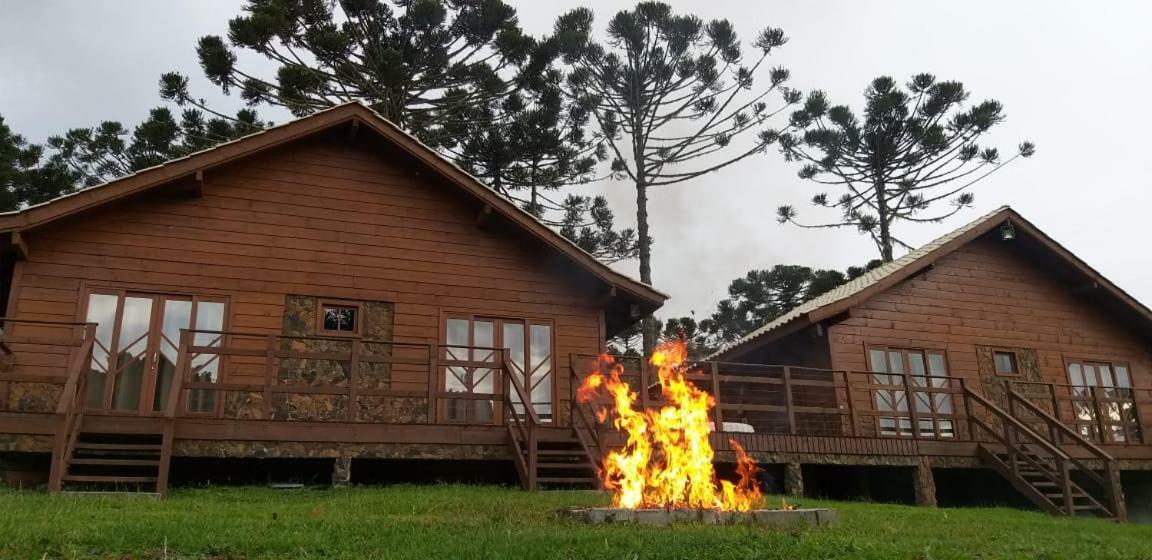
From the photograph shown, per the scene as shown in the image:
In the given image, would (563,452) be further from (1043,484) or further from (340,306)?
(1043,484)

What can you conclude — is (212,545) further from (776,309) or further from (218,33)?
(776,309)

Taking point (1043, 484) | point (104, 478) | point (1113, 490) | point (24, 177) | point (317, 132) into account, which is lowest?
point (1113, 490)

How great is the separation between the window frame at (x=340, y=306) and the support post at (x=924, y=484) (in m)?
9.84

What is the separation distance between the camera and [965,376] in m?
19.8

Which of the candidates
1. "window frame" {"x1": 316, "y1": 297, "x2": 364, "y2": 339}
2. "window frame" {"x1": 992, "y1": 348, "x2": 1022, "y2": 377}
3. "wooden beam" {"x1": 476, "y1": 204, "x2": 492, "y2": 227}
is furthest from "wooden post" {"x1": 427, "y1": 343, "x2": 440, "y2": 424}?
"window frame" {"x1": 992, "y1": 348, "x2": 1022, "y2": 377}

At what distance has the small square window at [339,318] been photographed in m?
15.0

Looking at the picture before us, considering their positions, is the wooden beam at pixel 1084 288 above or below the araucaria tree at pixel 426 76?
below

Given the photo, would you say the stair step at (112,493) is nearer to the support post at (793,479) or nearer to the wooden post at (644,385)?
the wooden post at (644,385)

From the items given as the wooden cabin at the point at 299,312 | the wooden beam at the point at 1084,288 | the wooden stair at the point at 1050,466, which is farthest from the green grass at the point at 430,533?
the wooden beam at the point at 1084,288

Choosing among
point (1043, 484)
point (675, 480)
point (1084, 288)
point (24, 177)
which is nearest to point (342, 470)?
point (675, 480)

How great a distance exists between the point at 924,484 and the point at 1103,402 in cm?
626

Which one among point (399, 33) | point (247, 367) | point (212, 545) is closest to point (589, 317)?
point (247, 367)

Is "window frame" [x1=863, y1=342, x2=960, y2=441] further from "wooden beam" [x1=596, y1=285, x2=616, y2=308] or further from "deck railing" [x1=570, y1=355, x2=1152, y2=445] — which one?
"wooden beam" [x1=596, y1=285, x2=616, y2=308]

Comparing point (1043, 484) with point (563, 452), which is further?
point (1043, 484)
